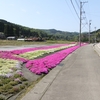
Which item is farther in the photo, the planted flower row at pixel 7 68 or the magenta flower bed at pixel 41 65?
the magenta flower bed at pixel 41 65

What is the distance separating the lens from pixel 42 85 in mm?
8828

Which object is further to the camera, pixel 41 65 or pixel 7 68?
pixel 41 65

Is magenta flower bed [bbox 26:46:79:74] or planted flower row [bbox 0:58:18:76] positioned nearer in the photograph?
planted flower row [bbox 0:58:18:76]

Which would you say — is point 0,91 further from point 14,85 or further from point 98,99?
point 98,99

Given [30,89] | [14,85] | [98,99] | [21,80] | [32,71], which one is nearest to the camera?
[98,99]

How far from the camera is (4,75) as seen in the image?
10297 mm

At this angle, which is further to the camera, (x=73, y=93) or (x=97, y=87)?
(x=97, y=87)

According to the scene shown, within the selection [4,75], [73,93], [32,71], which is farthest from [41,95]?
[32,71]

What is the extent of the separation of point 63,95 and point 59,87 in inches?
45.7

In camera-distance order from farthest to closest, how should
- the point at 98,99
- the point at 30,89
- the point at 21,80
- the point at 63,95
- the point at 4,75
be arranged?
1. the point at 4,75
2. the point at 21,80
3. the point at 30,89
4. the point at 63,95
5. the point at 98,99

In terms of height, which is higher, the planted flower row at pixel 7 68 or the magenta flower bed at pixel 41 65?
the planted flower row at pixel 7 68

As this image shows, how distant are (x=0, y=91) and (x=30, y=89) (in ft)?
3.49

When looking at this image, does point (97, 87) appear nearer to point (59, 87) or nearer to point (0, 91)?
point (59, 87)

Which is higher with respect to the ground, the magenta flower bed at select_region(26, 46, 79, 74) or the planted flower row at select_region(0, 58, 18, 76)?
the planted flower row at select_region(0, 58, 18, 76)
